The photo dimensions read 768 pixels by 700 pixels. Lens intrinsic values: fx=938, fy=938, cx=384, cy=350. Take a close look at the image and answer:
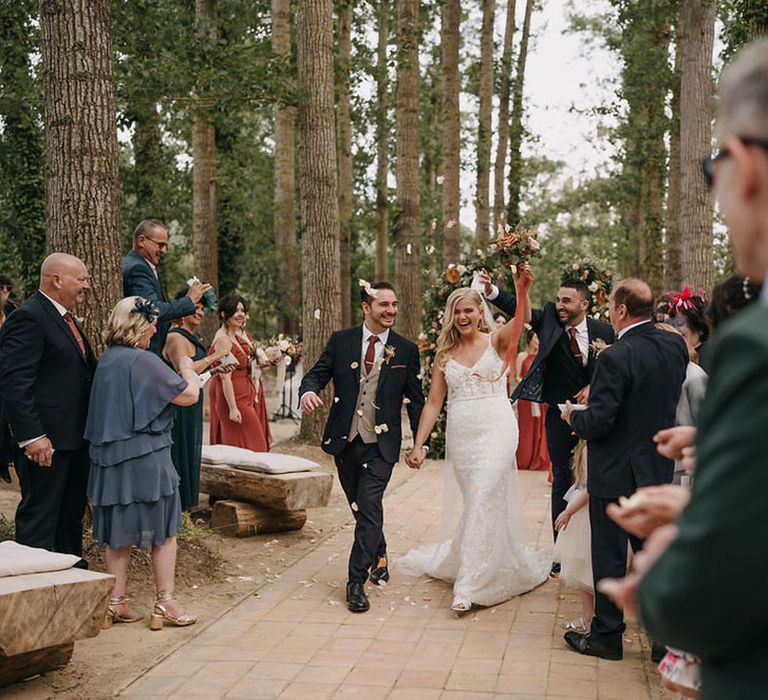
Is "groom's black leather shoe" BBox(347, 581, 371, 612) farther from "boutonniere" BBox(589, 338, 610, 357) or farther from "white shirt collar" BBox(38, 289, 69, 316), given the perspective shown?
"white shirt collar" BBox(38, 289, 69, 316)

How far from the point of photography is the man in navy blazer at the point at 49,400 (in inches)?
241

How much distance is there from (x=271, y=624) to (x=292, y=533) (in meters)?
2.83

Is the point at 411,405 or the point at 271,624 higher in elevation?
the point at 411,405

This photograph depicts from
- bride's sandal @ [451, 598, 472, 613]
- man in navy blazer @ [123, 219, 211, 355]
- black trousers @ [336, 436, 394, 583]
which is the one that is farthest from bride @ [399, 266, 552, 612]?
man in navy blazer @ [123, 219, 211, 355]

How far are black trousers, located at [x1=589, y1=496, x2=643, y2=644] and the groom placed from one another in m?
1.92

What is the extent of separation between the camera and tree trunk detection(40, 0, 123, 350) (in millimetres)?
7383

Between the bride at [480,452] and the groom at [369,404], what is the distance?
10.0 inches

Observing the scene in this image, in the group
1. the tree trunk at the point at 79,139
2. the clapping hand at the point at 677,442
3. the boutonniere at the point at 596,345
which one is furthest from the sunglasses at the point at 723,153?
the tree trunk at the point at 79,139

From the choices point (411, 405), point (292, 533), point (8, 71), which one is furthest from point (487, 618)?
point (8, 71)

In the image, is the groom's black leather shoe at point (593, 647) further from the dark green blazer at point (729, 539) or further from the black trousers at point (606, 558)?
the dark green blazer at point (729, 539)

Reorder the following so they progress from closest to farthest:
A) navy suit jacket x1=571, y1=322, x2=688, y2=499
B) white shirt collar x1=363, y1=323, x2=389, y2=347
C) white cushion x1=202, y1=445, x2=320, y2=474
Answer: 1. navy suit jacket x1=571, y1=322, x2=688, y2=499
2. white shirt collar x1=363, y1=323, x2=389, y2=347
3. white cushion x1=202, y1=445, x2=320, y2=474

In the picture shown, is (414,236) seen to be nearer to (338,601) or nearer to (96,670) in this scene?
(338,601)

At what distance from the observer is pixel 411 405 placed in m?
7.62

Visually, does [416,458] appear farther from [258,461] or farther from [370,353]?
[258,461]
